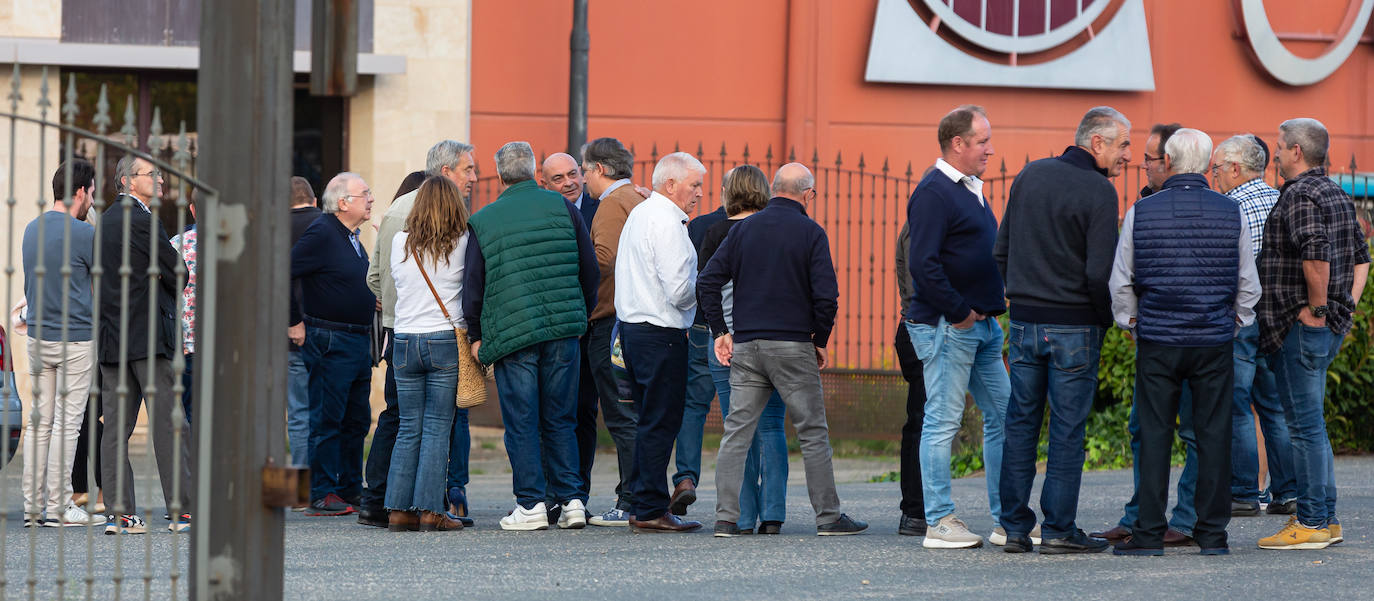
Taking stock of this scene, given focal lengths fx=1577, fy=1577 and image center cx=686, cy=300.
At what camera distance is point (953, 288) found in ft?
21.9

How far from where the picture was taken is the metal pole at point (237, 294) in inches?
179

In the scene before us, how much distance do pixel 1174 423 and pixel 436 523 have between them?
11.3ft

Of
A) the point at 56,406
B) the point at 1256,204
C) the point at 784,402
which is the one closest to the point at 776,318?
the point at 784,402

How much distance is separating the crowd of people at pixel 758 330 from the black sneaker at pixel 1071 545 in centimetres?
2

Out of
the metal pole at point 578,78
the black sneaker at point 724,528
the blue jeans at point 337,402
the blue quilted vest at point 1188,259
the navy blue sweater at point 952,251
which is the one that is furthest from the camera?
the metal pole at point 578,78

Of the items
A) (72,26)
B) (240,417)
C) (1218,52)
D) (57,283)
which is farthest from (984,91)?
(240,417)

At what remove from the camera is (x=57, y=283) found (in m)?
7.52

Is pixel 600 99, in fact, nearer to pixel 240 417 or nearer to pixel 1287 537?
pixel 1287 537

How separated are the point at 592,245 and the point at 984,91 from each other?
8125 mm

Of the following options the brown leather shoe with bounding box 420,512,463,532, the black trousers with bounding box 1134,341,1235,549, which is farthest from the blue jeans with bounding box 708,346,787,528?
the black trousers with bounding box 1134,341,1235,549

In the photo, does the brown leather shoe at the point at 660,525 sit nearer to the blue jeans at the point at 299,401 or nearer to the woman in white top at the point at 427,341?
the woman in white top at the point at 427,341

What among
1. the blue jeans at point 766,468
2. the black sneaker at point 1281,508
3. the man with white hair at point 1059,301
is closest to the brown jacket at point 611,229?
the blue jeans at point 766,468

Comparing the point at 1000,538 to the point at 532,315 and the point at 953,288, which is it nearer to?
the point at 953,288

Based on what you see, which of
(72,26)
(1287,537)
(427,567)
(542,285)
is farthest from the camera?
(72,26)
